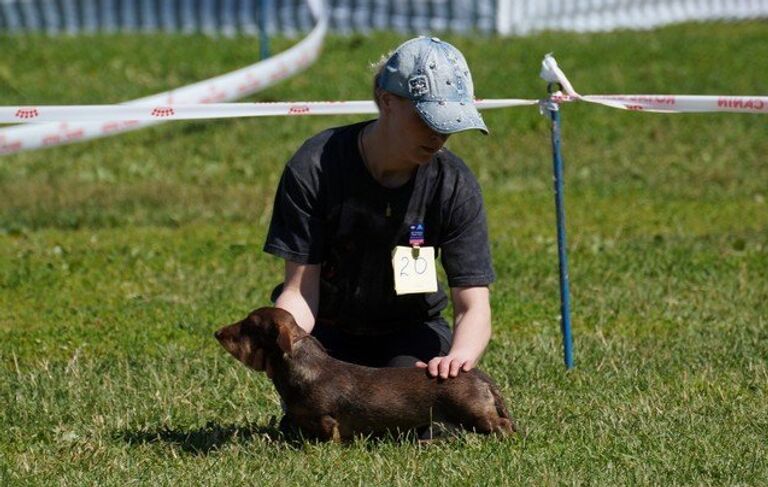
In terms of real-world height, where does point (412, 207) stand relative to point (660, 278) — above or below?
above

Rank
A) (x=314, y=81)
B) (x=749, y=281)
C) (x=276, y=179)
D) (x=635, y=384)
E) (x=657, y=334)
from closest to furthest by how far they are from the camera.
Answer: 1. (x=635, y=384)
2. (x=657, y=334)
3. (x=749, y=281)
4. (x=276, y=179)
5. (x=314, y=81)

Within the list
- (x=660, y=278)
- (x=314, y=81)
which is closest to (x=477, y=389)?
(x=660, y=278)

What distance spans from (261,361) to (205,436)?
547mm

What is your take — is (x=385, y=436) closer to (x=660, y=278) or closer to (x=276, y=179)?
(x=660, y=278)

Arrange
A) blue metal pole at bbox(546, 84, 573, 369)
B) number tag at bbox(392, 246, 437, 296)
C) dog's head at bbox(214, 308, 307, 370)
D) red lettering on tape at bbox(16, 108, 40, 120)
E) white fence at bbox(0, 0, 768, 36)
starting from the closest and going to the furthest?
dog's head at bbox(214, 308, 307, 370)
number tag at bbox(392, 246, 437, 296)
red lettering on tape at bbox(16, 108, 40, 120)
blue metal pole at bbox(546, 84, 573, 369)
white fence at bbox(0, 0, 768, 36)

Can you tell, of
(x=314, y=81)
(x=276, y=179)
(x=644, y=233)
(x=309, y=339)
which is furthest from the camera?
(x=314, y=81)

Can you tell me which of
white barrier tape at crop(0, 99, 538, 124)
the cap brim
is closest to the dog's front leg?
the cap brim

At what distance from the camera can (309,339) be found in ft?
16.6

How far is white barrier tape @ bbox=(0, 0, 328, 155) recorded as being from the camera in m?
10.2

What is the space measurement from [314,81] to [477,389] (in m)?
9.41

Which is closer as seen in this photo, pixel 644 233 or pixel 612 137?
pixel 644 233

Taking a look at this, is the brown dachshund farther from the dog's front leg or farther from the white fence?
the white fence

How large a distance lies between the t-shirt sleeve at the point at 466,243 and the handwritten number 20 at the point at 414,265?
12 cm

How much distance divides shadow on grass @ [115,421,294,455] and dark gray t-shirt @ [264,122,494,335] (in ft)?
1.87
